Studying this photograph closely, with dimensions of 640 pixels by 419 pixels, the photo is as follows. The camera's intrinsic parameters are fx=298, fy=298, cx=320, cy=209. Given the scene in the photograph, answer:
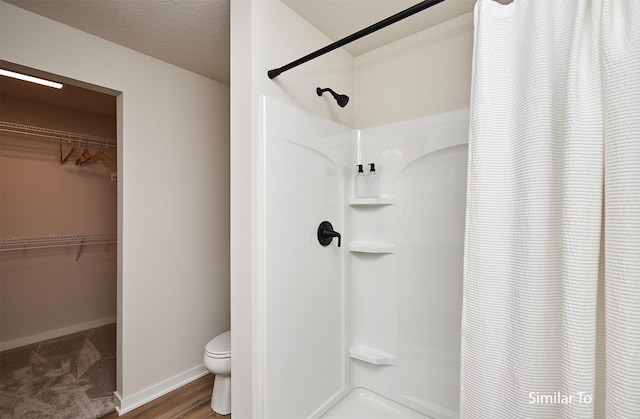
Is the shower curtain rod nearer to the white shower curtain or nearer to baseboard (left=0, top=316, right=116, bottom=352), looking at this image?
the white shower curtain

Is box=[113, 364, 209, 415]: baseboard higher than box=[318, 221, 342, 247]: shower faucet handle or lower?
lower

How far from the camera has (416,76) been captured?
5.76 feet

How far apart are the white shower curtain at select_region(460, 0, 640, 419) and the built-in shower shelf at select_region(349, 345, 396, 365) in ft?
2.44

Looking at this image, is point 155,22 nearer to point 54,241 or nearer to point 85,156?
point 85,156

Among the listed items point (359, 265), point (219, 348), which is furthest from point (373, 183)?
point (219, 348)

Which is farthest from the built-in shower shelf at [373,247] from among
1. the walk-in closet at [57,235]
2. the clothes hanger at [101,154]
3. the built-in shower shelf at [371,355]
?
the clothes hanger at [101,154]

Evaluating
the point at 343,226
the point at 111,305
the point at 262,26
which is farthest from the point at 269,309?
the point at 111,305

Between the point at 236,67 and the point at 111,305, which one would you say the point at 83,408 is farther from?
the point at 236,67

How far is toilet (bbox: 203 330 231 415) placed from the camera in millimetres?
1900

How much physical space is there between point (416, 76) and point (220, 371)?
7.15ft

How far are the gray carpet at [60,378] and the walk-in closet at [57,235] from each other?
2 cm

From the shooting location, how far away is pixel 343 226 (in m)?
1.86

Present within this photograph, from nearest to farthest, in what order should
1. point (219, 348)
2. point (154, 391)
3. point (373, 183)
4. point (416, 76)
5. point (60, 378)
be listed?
point (416, 76) → point (373, 183) → point (219, 348) → point (154, 391) → point (60, 378)

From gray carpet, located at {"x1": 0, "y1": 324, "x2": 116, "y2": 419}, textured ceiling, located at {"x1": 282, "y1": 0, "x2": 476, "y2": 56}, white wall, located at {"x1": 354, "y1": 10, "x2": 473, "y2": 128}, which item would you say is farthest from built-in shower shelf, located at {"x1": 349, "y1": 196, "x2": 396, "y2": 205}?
gray carpet, located at {"x1": 0, "y1": 324, "x2": 116, "y2": 419}
